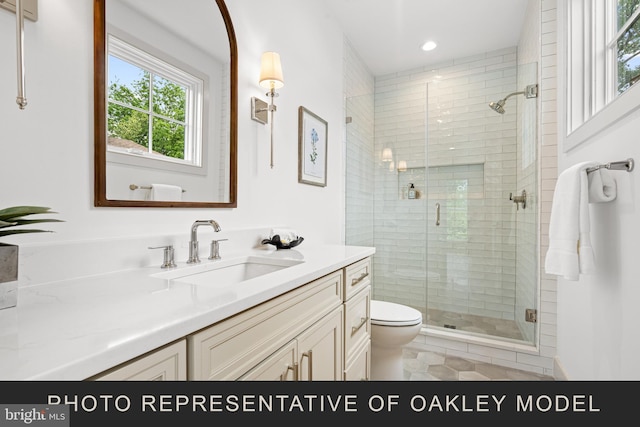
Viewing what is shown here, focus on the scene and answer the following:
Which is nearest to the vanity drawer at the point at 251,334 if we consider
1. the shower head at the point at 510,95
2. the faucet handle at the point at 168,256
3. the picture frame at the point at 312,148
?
the faucet handle at the point at 168,256

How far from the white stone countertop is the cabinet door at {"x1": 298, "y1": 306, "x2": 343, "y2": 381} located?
9.0 inches

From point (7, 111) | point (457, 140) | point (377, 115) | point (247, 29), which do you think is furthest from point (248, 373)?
point (377, 115)

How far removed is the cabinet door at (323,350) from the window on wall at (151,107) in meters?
0.88

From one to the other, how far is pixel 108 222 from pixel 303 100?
5.08 ft

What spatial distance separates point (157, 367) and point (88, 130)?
824 mm

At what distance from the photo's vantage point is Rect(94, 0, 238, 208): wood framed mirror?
1049mm

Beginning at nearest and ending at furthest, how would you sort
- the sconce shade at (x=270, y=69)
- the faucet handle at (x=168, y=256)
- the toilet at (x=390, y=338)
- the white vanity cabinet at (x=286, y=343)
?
the white vanity cabinet at (x=286, y=343), the faucet handle at (x=168, y=256), the sconce shade at (x=270, y=69), the toilet at (x=390, y=338)

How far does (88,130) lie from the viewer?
1.00 metres

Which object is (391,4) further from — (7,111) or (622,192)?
(7,111)

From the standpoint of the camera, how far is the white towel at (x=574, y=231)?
1.20m

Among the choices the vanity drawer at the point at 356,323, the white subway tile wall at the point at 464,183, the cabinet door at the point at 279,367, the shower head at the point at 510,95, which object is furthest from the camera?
the shower head at the point at 510,95

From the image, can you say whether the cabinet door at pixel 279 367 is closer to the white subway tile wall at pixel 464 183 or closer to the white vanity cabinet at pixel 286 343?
the white vanity cabinet at pixel 286 343

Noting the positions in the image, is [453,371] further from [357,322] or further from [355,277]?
[355,277]

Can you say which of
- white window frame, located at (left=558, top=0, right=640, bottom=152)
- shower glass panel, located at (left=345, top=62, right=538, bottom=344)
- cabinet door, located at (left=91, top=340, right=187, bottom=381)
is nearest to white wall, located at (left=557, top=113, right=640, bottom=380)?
white window frame, located at (left=558, top=0, right=640, bottom=152)
